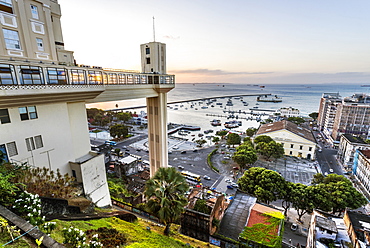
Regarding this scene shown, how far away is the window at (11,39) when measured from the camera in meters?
12.1

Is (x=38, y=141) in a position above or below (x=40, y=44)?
below

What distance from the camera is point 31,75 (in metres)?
10.4

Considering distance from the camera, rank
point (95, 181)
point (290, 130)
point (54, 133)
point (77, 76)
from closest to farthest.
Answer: point (54, 133), point (77, 76), point (95, 181), point (290, 130)

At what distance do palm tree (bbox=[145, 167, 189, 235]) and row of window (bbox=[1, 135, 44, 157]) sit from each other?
25.3 feet

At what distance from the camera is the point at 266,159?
44000mm

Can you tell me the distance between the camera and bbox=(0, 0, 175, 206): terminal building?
10.3 m

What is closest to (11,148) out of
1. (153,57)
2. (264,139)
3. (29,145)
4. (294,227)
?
(29,145)

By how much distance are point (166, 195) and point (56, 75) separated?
10.4 m

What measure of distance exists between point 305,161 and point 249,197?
32.2 meters

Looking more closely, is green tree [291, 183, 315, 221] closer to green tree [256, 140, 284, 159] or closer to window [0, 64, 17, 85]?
green tree [256, 140, 284, 159]

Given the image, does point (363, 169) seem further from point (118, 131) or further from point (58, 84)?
point (118, 131)

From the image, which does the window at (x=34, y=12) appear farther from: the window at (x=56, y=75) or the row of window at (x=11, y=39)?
the window at (x=56, y=75)

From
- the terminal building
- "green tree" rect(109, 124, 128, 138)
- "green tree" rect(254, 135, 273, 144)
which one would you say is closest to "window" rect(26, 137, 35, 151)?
the terminal building

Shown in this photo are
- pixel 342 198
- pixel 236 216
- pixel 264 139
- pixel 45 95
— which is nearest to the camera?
pixel 45 95
